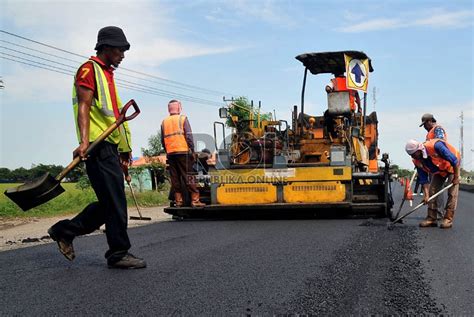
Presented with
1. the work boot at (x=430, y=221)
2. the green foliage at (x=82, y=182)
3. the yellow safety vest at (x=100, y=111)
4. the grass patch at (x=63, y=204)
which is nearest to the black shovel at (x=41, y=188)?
the yellow safety vest at (x=100, y=111)

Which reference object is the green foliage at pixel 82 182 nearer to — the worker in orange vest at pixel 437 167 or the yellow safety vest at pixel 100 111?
the worker in orange vest at pixel 437 167

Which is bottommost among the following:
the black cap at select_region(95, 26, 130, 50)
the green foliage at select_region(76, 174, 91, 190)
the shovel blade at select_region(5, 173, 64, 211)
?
the green foliage at select_region(76, 174, 91, 190)

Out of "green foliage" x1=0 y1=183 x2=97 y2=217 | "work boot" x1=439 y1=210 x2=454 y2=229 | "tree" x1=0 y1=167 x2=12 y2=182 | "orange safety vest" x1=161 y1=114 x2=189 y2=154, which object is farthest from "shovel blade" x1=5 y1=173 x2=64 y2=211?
"tree" x1=0 y1=167 x2=12 y2=182

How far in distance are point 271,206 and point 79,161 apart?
5505 millimetres

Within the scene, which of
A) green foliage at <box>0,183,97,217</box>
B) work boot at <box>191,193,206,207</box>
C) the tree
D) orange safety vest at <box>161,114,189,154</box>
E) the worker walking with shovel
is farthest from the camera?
the tree

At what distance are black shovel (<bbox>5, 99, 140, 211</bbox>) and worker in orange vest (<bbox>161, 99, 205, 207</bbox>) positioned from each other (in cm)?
490

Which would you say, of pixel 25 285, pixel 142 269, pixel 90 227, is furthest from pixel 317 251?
pixel 25 285

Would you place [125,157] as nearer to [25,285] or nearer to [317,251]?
[25,285]

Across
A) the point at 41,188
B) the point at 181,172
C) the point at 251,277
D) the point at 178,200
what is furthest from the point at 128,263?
the point at 178,200

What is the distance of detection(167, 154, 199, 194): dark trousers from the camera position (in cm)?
947

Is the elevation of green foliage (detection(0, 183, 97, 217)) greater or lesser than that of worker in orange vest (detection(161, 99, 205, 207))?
lesser

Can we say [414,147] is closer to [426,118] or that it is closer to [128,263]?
[426,118]

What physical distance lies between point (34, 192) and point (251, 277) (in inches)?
67.1

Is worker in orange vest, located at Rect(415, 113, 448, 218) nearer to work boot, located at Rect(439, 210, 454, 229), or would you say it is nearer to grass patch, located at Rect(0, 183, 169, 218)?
work boot, located at Rect(439, 210, 454, 229)
